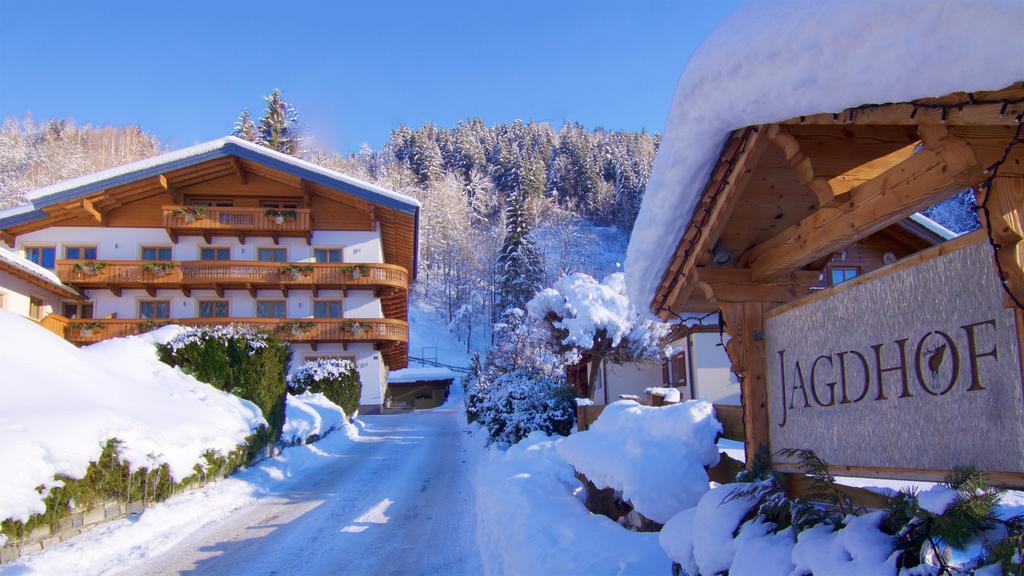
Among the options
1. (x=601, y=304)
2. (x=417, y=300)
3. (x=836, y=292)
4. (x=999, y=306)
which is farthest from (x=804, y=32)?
(x=417, y=300)

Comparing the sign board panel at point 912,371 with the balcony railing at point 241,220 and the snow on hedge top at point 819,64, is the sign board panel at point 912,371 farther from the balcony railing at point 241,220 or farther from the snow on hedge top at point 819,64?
the balcony railing at point 241,220

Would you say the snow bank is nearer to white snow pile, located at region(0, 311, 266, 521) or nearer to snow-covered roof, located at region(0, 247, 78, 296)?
white snow pile, located at region(0, 311, 266, 521)

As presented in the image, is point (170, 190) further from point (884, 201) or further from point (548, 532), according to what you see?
point (884, 201)

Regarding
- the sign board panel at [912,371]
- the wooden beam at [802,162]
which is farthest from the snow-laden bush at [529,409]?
the wooden beam at [802,162]

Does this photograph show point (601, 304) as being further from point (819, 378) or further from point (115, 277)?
point (115, 277)

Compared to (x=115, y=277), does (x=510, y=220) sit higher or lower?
higher

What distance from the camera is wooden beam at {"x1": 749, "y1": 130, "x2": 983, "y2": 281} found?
9.12 feet

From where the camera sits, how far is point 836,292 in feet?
12.9

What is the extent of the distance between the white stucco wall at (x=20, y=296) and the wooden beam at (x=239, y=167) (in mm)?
10608

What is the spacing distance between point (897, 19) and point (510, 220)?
6206 cm

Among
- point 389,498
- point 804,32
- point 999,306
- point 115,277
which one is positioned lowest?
point 389,498

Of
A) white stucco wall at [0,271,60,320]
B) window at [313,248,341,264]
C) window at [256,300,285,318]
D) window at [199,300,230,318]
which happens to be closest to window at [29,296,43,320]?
white stucco wall at [0,271,60,320]

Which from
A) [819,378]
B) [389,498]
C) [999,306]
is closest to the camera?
[999,306]

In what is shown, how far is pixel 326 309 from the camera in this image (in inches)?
1467
